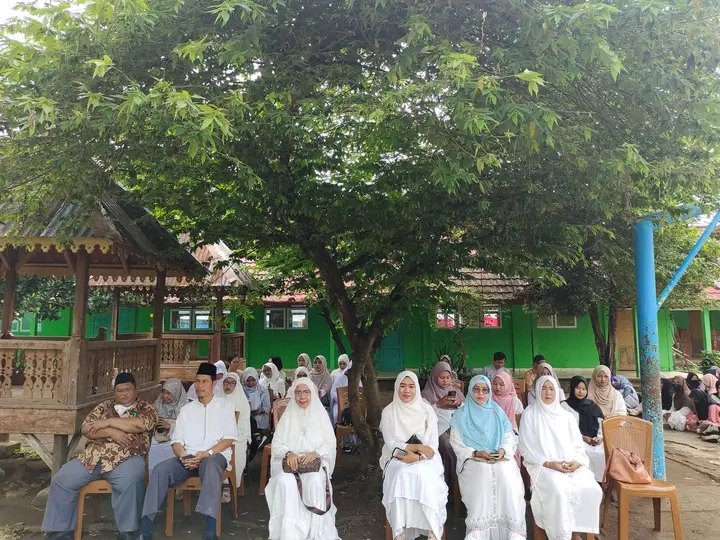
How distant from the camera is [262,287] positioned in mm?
8008

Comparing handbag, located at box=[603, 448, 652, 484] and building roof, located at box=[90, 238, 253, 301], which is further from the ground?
building roof, located at box=[90, 238, 253, 301]

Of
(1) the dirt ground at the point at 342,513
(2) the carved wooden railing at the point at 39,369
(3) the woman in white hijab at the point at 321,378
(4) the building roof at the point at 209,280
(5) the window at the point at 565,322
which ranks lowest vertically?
(1) the dirt ground at the point at 342,513

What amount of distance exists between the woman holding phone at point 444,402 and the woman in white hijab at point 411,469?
0.83 meters

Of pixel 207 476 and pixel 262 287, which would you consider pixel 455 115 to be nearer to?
pixel 207 476

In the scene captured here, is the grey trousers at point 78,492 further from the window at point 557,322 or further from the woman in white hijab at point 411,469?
the window at point 557,322

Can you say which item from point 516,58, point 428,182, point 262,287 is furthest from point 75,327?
point 516,58

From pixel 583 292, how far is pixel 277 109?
8.71m

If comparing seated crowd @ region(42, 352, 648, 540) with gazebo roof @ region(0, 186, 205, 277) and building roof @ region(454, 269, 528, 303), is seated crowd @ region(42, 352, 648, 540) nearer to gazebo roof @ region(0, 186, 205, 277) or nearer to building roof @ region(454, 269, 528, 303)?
gazebo roof @ region(0, 186, 205, 277)

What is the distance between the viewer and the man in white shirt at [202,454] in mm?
4238

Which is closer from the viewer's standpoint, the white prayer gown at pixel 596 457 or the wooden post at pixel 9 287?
the white prayer gown at pixel 596 457

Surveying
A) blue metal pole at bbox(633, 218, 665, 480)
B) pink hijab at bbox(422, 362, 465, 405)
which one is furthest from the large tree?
pink hijab at bbox(422, 362, 465, 405)

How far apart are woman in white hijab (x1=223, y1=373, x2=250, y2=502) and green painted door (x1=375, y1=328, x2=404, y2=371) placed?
36.0ft

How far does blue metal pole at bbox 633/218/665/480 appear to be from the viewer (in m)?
5.20

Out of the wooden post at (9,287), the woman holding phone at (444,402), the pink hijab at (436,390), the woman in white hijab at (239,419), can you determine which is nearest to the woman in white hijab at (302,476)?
the woman in white hijab at (239,419)
